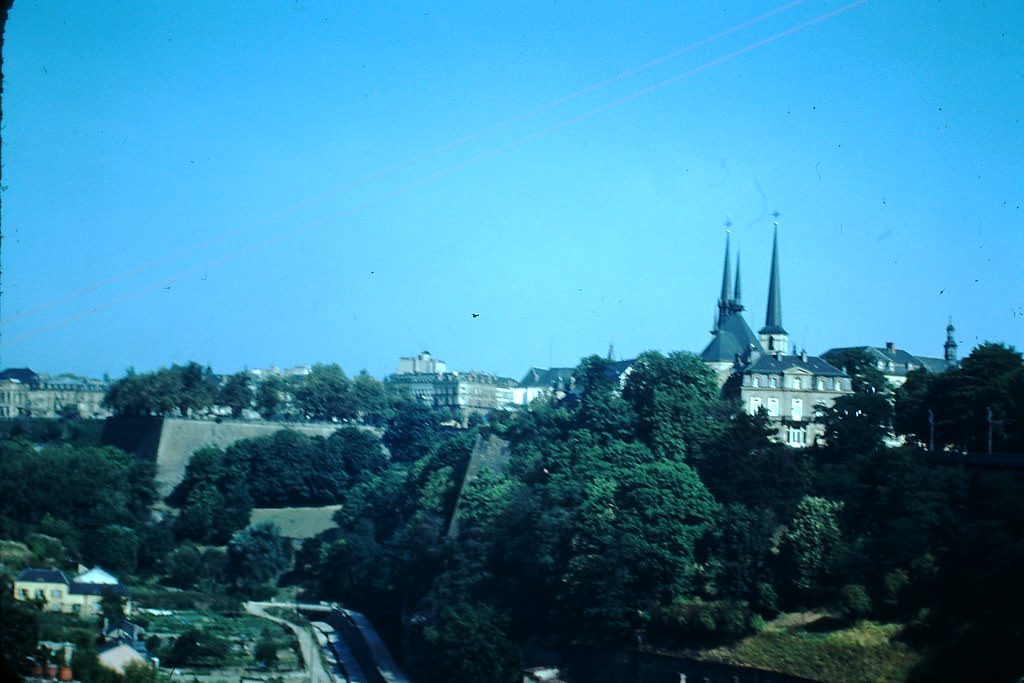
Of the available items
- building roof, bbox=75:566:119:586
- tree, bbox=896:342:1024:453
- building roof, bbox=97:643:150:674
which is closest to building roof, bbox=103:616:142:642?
building roof, bbox=97:643:150:674

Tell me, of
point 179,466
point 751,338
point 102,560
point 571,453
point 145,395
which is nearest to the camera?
point 571,453

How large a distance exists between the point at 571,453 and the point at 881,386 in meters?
12.5

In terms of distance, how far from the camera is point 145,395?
5259cm

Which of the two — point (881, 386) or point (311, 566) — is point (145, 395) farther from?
point (881, 386)

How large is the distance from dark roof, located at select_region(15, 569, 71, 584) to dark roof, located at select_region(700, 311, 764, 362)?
66.4 feet

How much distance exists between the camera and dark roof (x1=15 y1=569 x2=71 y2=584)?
28562mm

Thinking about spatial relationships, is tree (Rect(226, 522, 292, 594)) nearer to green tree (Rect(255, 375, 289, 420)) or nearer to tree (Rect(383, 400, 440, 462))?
tree (Rect(383, 400, 440, 462))

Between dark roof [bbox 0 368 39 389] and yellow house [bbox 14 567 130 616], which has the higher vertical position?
dark roof [bbox 0 368 39 389]

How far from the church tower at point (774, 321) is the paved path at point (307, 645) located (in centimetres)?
1849

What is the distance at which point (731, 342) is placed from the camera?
133ft

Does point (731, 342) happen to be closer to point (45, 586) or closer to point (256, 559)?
point (256, 559)

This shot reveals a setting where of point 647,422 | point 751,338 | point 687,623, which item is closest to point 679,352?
point 647,422

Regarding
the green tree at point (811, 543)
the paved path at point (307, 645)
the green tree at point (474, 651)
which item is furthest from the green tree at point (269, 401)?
the green tree at point (811, 543)

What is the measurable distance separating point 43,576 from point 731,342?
73.5ft
